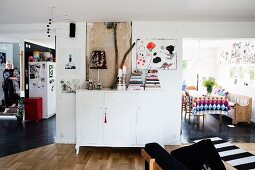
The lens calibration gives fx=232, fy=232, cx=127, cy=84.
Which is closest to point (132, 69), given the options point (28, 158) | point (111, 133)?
point (111, 133)

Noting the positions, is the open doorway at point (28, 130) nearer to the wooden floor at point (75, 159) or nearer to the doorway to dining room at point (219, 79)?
the wooden floor at point (75, 159)

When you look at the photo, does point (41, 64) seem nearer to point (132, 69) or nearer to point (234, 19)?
point (132, 69)

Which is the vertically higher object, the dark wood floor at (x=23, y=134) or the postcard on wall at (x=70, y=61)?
the postcard on wall at (x=70, y=61)

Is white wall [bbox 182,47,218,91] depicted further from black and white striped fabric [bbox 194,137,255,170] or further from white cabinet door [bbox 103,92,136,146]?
white cabinet door [bbox 103,92,136,146]

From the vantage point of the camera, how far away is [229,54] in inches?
320

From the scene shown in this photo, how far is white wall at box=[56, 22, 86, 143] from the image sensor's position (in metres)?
4.43

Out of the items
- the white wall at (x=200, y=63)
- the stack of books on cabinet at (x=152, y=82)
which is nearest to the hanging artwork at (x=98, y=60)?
the stack of books on cabinet at (x=152, y=82)

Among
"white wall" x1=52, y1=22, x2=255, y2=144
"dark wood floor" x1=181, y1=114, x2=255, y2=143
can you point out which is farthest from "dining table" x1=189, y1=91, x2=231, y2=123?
"white wall" x1=52, y1=22, x2=255, y2=144

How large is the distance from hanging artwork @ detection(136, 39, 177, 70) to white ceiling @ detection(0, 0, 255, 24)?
1.44 ft

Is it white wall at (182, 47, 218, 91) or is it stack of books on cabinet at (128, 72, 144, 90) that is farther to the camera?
white wall at (182, 47, 218, 91)

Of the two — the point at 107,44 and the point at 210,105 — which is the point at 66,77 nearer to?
the point at 107,44

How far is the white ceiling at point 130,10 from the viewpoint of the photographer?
Answer: 316cm

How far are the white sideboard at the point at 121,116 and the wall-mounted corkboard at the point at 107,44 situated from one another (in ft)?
1.97

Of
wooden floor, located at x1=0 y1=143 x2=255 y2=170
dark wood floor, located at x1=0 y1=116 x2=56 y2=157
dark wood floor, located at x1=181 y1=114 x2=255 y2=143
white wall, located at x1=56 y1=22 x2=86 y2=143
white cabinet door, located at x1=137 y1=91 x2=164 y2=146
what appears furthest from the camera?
dark wood floor, located at x1=181 y1=114 x2=255 y2=143
